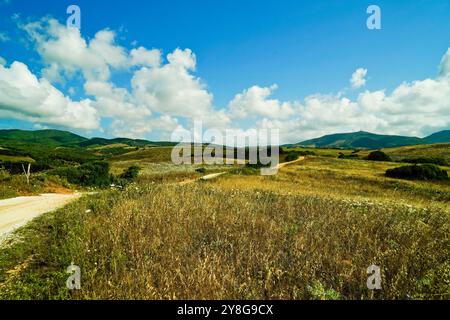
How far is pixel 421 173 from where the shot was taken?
35.5 m

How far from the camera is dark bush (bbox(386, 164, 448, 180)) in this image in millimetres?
34938

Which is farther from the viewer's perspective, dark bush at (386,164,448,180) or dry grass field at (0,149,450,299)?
dark bush at (386,164,448,180)

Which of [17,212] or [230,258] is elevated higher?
[230,258]

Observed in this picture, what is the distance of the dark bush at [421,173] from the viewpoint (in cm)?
3494

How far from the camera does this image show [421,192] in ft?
80.8

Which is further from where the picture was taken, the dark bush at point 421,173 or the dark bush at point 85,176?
the dark bush at point 421,173

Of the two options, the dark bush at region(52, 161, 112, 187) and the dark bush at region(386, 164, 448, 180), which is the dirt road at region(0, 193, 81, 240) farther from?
the dark bush at region(386, 164, 448, 180)

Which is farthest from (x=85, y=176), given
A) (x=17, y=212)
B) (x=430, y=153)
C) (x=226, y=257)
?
(x=430, y=153)

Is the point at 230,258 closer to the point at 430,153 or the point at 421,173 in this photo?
the point at 421,173

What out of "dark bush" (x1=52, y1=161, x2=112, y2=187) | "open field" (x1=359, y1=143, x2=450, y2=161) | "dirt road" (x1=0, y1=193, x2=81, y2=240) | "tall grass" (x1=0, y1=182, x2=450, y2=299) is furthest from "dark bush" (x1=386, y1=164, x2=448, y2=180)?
"open field" (x1=359, y1=143, x2=450, y2=161)

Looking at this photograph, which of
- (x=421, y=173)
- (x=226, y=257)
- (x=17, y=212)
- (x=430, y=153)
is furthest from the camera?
(x=430, y=153)

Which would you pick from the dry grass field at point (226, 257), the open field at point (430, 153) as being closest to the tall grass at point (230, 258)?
the dry grass field at point (226, 257)

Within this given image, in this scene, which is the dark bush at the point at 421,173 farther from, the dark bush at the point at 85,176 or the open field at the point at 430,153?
the open field at the point at 430,153
